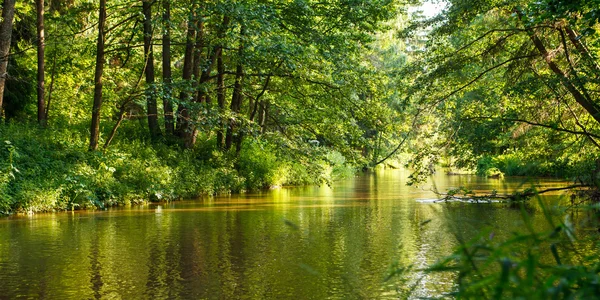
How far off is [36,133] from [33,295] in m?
11.6

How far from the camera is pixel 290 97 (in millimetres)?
22625

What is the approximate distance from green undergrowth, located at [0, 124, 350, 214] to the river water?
0.75m

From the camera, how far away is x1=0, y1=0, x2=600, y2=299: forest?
1311cm

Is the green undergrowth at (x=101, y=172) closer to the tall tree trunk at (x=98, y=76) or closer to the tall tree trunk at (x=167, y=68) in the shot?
the tall tree trunk at (x=98, y=76)

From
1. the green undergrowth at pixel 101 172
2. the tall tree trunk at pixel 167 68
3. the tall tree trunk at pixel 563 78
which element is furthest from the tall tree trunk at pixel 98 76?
the tall tree trunk at pixel 563 78

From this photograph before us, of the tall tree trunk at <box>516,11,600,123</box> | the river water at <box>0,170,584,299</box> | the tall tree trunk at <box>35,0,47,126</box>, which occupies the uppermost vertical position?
the tall tree trunk at <box>35,0,47,126</box>

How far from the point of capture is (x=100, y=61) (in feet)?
56.2

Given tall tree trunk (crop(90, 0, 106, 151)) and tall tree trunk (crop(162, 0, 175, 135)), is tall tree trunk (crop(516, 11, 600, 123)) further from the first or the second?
tall tree trunk (crop(90, 0, 106, 151))

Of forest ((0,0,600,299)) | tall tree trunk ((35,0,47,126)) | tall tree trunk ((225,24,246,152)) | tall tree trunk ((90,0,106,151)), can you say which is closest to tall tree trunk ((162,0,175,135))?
forest ((0,0,600,299))

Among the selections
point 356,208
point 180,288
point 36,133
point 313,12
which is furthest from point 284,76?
point 180,288

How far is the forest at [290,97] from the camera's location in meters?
13.1

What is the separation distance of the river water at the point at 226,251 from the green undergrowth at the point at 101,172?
753mm

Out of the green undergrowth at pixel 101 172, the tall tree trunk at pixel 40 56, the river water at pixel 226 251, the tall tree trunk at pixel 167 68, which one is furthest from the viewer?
the tall tree trunk at pixel 40 56

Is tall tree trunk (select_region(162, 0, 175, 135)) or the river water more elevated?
tall tree trunk (select_region(162, 0, 175, 135))
